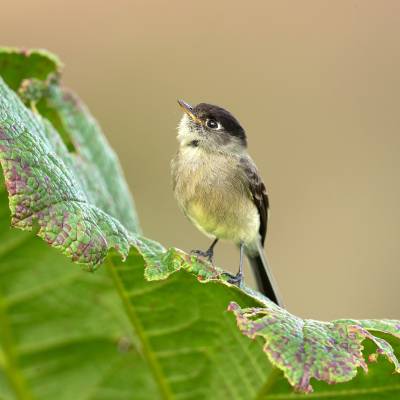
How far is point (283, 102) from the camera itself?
31.4ft

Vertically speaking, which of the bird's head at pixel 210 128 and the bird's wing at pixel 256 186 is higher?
the bird's head at pixel 210 128

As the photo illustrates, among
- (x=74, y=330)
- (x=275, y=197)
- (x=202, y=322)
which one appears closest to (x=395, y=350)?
(x=202, y=322)

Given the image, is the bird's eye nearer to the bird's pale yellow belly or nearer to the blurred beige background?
the bird's pale yellow belly

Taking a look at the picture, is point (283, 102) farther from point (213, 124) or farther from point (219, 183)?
point (219, 183)

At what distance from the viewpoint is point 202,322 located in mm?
2838

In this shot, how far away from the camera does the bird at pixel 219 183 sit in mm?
4473

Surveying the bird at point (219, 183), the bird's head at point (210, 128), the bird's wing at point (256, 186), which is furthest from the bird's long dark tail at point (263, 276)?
the bird's head at point (210, 128)

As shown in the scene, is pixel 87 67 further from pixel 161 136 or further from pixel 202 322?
pixel 202 322

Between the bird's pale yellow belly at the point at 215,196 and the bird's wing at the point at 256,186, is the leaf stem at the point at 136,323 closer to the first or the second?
the bird's pale yellow belly at the point at 215,196

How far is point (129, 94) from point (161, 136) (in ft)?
2.36

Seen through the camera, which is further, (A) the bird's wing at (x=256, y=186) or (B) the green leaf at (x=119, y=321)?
(A) the bird's wing at (x=256, y=186)

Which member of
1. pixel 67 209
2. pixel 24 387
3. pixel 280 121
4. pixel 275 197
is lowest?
pixel 275 197

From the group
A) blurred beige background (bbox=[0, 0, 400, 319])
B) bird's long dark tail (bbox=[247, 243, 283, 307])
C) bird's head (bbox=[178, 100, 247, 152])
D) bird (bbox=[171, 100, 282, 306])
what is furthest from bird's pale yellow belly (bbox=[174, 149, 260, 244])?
blurred beige background (bbox=[0, 0, 400, 319])

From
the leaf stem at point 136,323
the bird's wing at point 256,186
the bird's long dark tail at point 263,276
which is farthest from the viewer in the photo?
the bird's long dark tail at point 263,276
